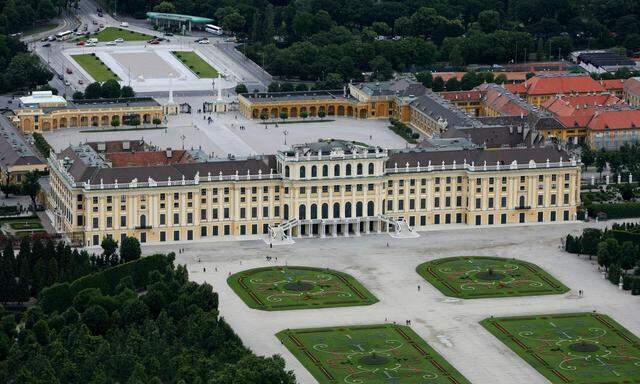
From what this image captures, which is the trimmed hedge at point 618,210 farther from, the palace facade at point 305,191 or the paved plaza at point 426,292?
the paved plaza at point 426,292

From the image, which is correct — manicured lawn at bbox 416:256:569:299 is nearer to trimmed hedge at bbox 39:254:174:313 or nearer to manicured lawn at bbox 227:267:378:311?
manicured lawn at bbox 227:267:378:311

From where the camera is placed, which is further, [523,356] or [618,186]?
[618,186]

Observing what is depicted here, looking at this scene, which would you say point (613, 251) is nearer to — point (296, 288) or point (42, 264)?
point (296, 288)

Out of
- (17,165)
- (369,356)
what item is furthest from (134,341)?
(17,165)

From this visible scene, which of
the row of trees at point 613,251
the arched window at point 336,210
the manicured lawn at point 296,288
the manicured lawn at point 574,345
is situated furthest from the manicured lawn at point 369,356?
the arched window at point 336,210

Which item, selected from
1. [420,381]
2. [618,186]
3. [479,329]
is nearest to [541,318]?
[479,329]

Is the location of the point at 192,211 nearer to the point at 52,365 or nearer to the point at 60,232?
the point at 60,232

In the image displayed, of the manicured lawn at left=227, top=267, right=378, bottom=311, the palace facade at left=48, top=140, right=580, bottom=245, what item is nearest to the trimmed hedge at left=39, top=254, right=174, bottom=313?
the manicured lawn at left=227, top=267, right=378, bottom=311
